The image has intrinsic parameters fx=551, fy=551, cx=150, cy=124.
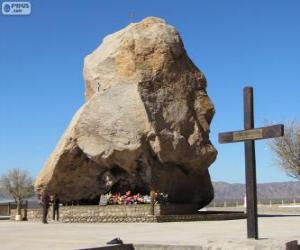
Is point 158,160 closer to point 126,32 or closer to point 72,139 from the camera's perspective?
point 72,139

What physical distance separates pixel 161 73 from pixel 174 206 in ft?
21.6

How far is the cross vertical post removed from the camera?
1195 centimetres

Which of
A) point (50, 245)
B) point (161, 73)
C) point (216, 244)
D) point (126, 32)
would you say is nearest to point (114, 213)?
point (161, 73)

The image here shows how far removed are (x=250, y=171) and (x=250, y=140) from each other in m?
0.68

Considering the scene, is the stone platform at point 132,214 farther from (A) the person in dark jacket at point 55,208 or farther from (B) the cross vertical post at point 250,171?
(B) the cross vertical post at point 250,171

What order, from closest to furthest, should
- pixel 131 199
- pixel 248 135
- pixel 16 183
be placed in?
pixel 248 135, pixel 131 199, pixel 16 183

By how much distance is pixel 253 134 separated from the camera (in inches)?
477

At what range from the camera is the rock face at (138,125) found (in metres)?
26.0

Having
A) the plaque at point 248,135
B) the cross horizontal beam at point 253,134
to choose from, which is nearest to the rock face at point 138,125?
the cross horizontal beam at point 253,134

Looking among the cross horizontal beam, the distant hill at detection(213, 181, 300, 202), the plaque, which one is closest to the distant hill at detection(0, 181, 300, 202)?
the distant hill at detection(213, 181, 300, 202)

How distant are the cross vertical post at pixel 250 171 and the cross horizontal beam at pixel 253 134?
13cm

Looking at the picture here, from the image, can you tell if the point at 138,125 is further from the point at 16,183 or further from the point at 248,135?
the point at 16,183

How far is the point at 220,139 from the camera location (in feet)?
41.9

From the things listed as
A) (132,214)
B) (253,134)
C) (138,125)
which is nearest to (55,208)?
(132,214)
